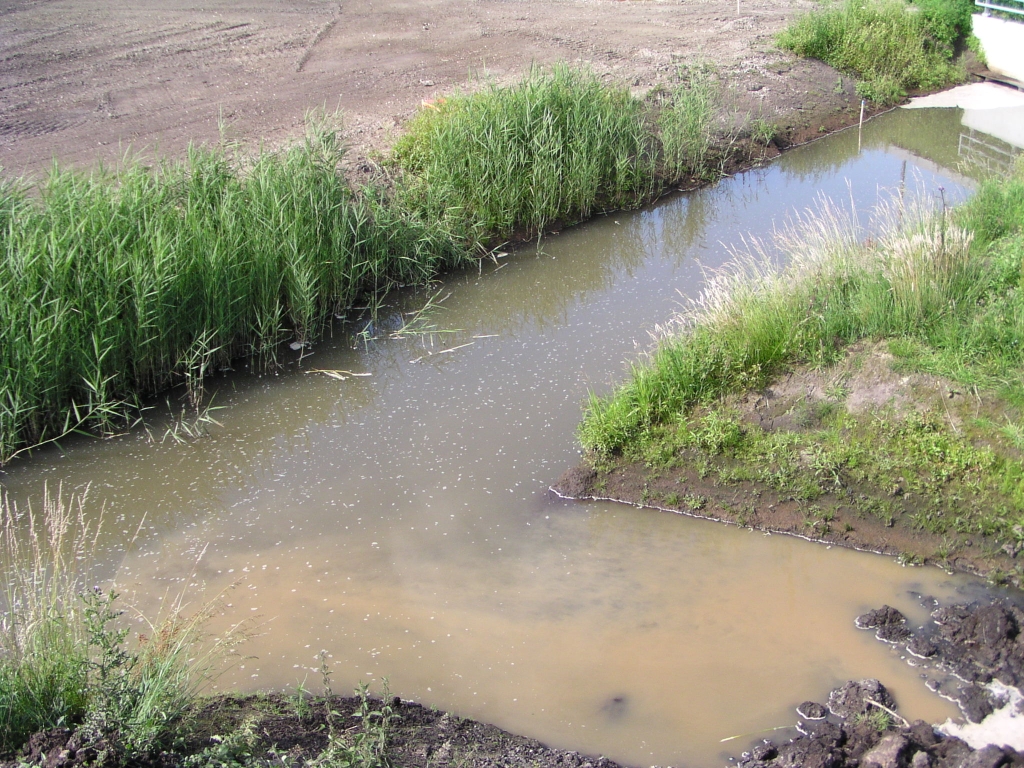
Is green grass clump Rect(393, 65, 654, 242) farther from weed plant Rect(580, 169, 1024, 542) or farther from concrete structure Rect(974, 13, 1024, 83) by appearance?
concrete structure Rect(974, 13, 1024, 83)

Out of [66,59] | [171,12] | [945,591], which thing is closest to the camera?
[945,591]

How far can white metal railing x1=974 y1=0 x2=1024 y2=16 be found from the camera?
14.2 m

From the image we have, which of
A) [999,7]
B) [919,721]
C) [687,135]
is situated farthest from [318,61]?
[919,721]

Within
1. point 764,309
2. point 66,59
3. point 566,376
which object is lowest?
point 566,376

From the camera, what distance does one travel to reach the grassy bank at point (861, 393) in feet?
17.5

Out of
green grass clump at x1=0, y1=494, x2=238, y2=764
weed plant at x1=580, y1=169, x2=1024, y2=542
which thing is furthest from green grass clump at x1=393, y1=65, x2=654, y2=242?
green grass clump at x1=0, y1=494, x2=238, y2=764

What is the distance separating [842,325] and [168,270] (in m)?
5.04

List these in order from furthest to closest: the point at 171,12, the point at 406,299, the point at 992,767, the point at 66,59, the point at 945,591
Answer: the point at 171,12
the point at 66,59
the point at 406,299
the point at 945,591
the point at 992,767

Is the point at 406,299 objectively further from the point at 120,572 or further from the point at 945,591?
the point at 945,591

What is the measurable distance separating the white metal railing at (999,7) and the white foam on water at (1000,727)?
43.9 feet

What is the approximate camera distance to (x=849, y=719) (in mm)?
4105

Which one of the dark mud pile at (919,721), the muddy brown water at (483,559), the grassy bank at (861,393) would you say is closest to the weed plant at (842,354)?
the grassy bank at (861,393)

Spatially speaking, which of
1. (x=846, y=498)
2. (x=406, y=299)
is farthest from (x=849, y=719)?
(x=406, y=299)

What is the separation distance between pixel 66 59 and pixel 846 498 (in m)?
12.9
